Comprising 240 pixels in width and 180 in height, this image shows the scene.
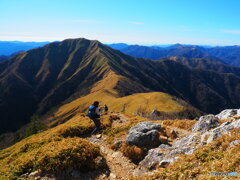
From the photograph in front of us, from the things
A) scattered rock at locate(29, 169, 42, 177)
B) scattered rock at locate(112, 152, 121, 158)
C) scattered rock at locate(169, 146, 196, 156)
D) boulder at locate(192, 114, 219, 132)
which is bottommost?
scattered rock at locate(112, 152, 121, 158)

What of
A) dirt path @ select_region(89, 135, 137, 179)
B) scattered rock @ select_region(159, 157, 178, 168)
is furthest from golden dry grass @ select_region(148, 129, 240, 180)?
dirt path @ select_region(89, 135, 137, 179)

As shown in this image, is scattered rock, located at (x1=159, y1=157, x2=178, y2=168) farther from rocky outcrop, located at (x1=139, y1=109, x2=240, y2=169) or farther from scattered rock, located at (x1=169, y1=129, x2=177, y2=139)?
scattered rock, located at (x1=169, y1=129, x2=177, y2=139)

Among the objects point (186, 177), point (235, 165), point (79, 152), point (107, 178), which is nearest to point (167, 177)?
point (186, 177)

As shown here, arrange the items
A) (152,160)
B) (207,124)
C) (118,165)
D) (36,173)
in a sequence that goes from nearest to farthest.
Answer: (36,173) < (152,160) < (118,165) < (207,124)

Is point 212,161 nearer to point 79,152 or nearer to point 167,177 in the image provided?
point 167,177

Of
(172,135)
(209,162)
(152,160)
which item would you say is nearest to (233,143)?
(209,162)

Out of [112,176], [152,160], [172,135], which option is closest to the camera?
[112,176]

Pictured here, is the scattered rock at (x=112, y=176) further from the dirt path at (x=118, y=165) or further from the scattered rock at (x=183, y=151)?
the scattered rock at (x=183, y=151)

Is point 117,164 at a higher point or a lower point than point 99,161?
lower

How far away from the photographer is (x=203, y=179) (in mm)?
8367

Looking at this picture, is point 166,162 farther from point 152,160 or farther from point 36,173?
point 36,173

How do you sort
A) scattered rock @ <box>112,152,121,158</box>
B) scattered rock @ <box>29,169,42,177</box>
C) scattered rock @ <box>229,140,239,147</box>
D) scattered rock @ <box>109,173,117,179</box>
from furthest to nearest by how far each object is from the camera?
1. scattered rock @ <box>112,152,121,158</box>
2. scattered rock @ <box>109,173,117,179</box>
3. scattered rock @ <box>29,169,42,177</box>
4. scattered rock @ <box>229,140,239,147</box>

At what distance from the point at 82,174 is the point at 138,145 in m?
6.00

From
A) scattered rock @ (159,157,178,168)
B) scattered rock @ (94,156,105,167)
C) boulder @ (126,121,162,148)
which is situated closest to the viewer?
scattered rock @ (159,157,178,168)
